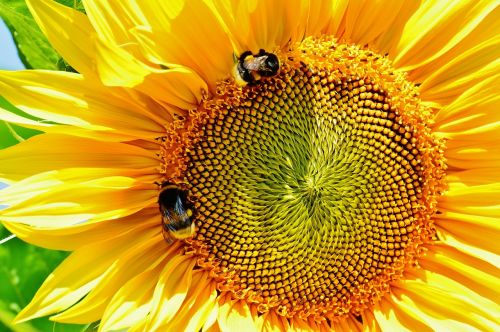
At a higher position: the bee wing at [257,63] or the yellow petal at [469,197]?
the bee wing at [257,63]

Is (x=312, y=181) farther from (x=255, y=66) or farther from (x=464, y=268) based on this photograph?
(x=464, y=268)

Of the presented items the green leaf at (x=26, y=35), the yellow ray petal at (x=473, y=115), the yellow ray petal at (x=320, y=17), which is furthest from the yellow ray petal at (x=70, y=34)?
the yellow ray petal at (x=473, y=115)

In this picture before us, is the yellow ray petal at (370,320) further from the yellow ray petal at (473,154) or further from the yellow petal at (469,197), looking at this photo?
the yellow ray petal at (473,154)

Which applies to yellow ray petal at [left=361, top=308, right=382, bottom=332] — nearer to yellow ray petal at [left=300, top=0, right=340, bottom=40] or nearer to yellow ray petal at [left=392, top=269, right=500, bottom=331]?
yellow ray petal at [left=392, top=269, right=500, bottom=331]

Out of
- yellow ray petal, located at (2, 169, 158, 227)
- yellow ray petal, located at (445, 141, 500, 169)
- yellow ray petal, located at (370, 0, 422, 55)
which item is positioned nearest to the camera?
yellow ray petal, located at (2, 169, 158, 227)

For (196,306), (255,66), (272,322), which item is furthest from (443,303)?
(255,66)

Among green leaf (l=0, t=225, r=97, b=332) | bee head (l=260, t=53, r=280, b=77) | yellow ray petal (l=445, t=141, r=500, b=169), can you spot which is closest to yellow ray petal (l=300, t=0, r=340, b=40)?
bee head (l=260, t=53, r=280, b=77)
